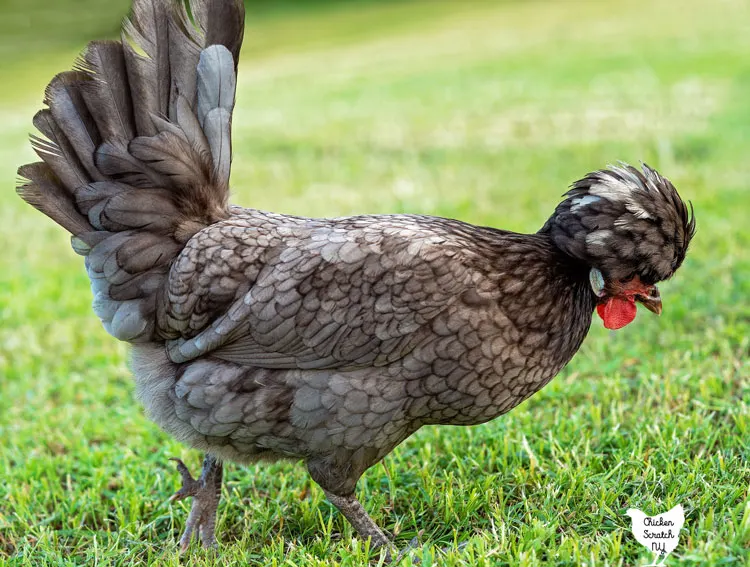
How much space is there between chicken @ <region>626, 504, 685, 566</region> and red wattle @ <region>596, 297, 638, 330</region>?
2.37 ft

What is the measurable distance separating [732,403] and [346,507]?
6.11ft

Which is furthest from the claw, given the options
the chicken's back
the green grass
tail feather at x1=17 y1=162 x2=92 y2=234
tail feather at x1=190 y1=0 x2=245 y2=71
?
tail feather at x1=190 y1=0 x2=245 y2=71

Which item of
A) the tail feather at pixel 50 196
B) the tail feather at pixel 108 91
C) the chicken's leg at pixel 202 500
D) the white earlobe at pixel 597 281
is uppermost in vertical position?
the tail feather at pixel 108 91

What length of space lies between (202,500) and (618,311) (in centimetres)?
182

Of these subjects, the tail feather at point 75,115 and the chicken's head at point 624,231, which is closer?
the chicken's head at point 624,231

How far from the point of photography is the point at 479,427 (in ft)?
13.0

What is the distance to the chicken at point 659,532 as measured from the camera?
260 centimetres

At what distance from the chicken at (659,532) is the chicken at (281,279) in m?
0.62

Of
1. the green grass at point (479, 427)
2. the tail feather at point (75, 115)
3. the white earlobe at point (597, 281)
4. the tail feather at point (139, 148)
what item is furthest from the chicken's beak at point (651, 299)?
the tail feather at point (75, 115)

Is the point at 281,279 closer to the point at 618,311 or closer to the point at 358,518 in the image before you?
the point at 358,518

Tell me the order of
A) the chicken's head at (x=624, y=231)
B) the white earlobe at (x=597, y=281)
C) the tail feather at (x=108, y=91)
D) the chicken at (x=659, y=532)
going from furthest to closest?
1. the tail feather at (x=108, y=91)
2. the white earlobe at (x=597, y=281)
3. the chicken's head at (x=624, y=231)
4. the chicken at (x=659, y=532)

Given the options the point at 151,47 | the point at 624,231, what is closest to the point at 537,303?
Answer: the point at 624,231

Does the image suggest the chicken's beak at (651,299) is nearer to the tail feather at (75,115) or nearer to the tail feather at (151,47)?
the tail feather at (151,47)

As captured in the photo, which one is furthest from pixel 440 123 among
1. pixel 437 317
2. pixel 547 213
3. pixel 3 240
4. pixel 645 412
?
pixel 437 317
